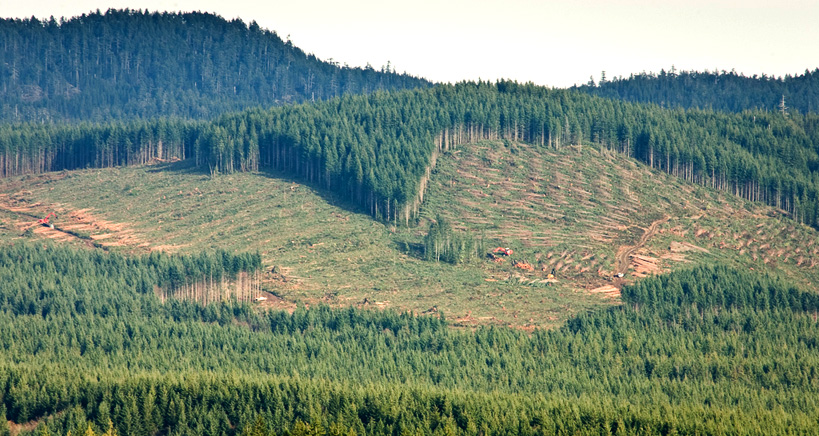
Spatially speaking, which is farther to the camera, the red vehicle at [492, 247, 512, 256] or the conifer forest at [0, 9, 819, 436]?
the red vehicle at [492, 247, 512, 256]

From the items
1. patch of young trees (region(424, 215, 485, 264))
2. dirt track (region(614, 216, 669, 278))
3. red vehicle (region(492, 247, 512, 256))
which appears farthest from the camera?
red vehicle (region(492, 247, 512, 256))

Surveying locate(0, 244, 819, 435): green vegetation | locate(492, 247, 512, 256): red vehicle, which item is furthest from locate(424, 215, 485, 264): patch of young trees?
locate(0, 244, 819, 435): green vegetation

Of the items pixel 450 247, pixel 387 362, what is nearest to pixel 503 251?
pixel 450 247

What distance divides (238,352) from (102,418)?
26.9 metres

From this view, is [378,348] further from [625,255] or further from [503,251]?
[625,255]

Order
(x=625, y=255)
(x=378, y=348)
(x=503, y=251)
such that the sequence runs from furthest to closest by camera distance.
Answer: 1. (x=625, y=255)
2. (x=503, y=251)
3. (x=378, y=348)

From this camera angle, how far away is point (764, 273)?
190m

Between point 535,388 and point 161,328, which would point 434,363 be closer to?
point 535,388

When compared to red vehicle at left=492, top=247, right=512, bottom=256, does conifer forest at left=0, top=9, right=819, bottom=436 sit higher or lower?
lower

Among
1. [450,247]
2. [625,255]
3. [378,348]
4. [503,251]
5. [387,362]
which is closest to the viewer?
[387,362]

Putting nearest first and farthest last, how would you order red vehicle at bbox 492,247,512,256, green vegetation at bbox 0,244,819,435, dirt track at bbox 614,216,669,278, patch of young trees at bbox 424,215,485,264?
green vegetation at bbox 0,244,819,435 → dirt track at bbox 614,216,669,278 → patch of young trees at bbox 424,215,485,264 → red vehicle at bbox 492,247,512,256

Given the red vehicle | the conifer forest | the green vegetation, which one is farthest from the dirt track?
the red vehicle

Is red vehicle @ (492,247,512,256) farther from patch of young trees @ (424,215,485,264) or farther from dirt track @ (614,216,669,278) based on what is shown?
dirt track @ (614,216,669,278)

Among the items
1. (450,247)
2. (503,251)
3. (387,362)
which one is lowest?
(387,362)
